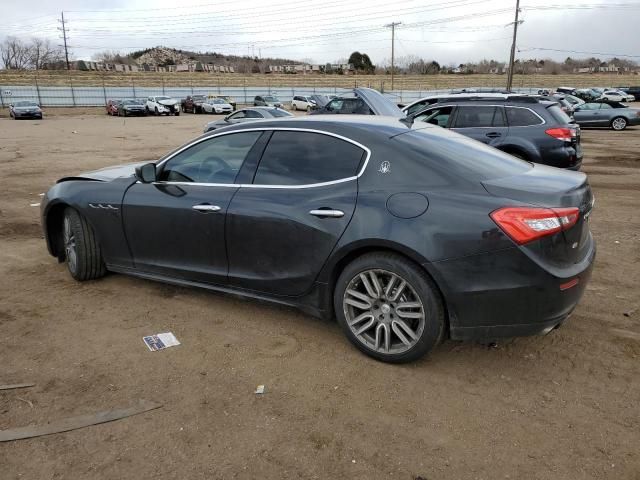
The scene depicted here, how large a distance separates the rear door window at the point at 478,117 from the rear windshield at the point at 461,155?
18.4ft

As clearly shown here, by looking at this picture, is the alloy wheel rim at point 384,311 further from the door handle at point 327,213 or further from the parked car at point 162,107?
the parked car at point 162,107

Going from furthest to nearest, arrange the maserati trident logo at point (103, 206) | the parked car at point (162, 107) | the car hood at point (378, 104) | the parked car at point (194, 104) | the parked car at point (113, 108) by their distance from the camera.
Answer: the parked car at point (194, 104), the parked car at point (113, 108), the parked car at point (162, 107), the car hood at point (378, 104), the maserati trident logo at point (103, 206)

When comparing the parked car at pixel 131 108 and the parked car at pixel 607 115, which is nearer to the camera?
the parked car at pixel 607 115

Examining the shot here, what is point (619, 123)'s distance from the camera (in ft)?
81.6

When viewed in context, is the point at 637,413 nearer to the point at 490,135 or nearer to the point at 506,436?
the point at 506,436

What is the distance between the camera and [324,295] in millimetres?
3562

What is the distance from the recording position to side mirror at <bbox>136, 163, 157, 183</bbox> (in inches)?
168

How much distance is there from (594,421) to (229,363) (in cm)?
218

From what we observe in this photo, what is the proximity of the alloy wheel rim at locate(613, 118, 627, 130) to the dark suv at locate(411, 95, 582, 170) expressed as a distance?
61.6 feet

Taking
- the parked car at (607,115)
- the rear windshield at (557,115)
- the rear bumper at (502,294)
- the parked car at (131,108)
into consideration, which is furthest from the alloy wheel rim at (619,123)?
the parked car at (131,108)

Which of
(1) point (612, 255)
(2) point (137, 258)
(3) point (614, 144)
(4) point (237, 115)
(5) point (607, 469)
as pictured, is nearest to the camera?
(5) point (607, 469)

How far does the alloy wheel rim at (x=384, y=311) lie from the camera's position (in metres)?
3.24

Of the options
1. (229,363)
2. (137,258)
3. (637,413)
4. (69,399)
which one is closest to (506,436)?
(637,413)

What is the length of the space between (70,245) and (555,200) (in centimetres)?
410
